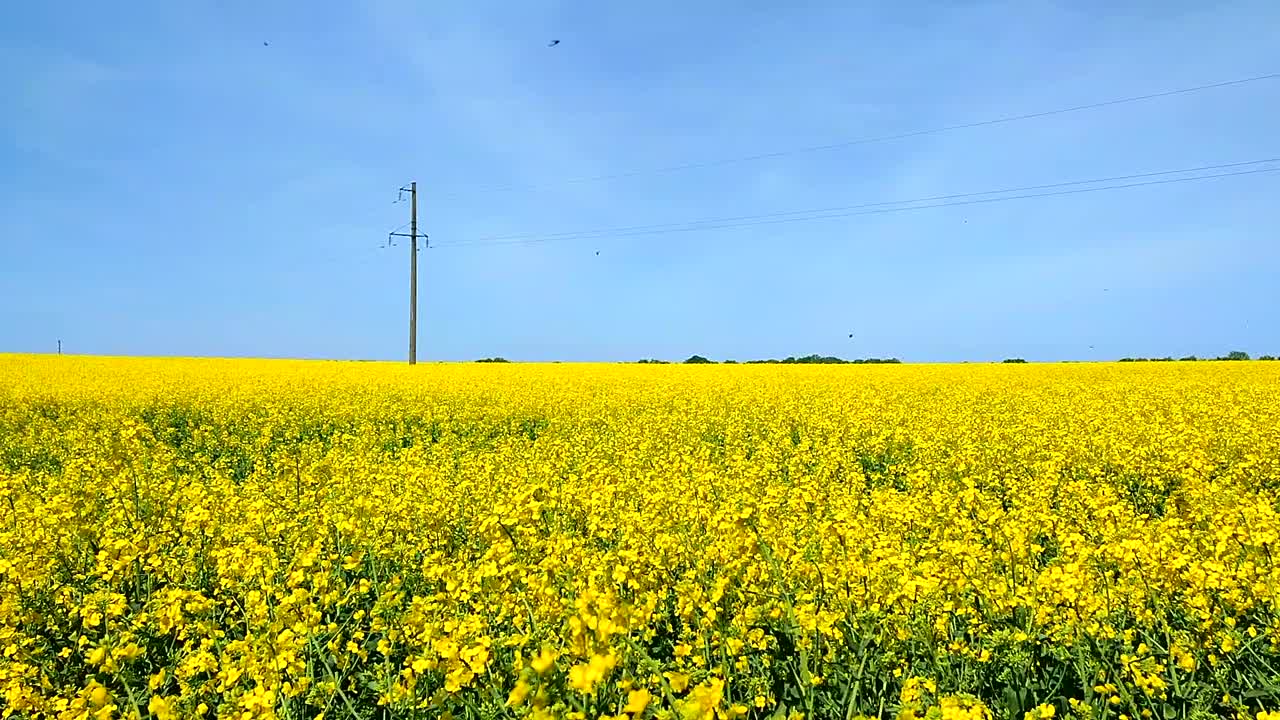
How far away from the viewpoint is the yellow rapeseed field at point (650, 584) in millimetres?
3254

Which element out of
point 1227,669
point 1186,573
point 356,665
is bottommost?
point 356,665

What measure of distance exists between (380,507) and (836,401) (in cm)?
1172

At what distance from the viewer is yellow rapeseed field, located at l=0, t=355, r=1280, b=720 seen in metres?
3.25

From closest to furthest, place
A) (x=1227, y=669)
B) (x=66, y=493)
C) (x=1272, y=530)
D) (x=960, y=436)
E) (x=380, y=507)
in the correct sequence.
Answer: (x=1227, y=669), (x=1272, y=530), (x=380, y=507), (x=66, y=493), (x=960, y=436)

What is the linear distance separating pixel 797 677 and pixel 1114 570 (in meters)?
2.58

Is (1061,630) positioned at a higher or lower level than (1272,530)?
lower

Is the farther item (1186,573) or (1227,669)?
(1186,573)

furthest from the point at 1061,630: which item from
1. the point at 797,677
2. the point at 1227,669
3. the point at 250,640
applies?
the point at 250,640

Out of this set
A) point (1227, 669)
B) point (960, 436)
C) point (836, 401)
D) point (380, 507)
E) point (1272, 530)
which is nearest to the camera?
point (1227, 669)

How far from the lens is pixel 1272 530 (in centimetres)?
451

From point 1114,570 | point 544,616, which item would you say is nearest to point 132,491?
point 544,616

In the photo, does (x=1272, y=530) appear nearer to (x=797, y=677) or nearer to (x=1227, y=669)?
(x=1227, y=669)

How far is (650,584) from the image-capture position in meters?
4.38

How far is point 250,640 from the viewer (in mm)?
3600
